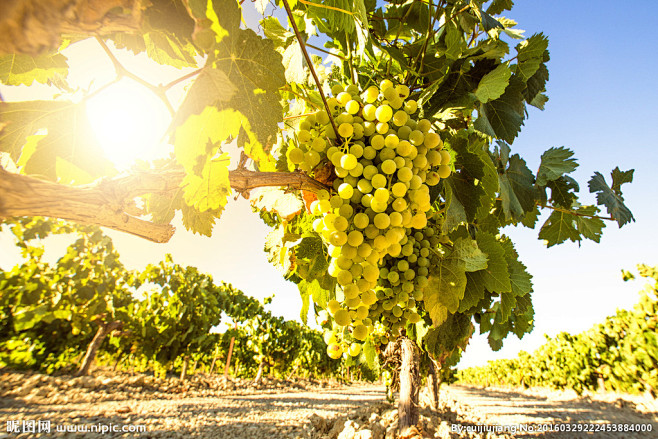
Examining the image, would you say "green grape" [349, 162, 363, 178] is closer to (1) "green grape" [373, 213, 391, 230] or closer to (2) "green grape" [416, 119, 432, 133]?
(1) "green grape" [373, 213, 391, 230]

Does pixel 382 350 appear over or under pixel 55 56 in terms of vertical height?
under

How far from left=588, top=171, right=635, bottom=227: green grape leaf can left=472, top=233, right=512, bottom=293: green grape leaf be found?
5.12 feet

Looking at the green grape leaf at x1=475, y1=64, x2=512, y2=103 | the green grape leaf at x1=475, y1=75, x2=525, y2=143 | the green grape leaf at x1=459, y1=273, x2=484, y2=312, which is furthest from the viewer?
the green grape leaf at x1=459, y1=273, x2=484, y2=312

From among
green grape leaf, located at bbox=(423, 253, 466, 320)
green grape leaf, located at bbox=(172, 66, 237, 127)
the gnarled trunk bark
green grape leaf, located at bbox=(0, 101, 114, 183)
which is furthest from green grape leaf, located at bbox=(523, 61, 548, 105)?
the gnarled trunk bark

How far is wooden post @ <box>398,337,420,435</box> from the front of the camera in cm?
482

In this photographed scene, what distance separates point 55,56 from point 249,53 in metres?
1.00

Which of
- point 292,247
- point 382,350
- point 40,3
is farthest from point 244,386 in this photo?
point 40,3

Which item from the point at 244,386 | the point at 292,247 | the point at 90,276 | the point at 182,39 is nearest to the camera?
the point at 182,39

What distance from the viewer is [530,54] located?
1896 millimetres

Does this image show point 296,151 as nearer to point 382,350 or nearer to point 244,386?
point 382,350

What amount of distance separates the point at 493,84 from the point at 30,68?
81.8 inches

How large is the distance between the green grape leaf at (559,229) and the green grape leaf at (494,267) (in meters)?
1.50

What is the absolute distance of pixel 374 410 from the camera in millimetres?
8578

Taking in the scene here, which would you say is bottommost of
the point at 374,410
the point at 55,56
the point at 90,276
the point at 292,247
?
the point at 374,410
